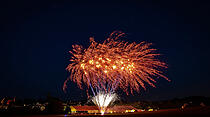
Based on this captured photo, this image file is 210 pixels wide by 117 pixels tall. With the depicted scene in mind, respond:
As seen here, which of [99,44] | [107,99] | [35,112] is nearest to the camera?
[99,44]

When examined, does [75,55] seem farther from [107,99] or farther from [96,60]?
[107,99]

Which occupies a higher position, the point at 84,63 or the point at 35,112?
the point at 84,63

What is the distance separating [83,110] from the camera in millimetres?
45781

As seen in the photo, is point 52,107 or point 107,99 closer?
point 107,99

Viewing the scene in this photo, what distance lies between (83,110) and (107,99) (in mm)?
19282

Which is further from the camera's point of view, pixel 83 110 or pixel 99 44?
pixel 83 110

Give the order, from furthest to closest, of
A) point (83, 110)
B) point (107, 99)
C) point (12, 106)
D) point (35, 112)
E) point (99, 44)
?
point (83, 110) → point (35, 112) → point (12, 106) → point (107, 99) → point (99, 44)

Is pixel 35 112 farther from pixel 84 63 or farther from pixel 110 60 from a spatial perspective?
pixel 110 60

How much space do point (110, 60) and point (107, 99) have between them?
27.4ft

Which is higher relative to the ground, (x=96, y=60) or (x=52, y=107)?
(x=96, y=60)

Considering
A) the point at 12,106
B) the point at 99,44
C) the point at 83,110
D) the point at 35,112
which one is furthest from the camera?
the point at 83,110

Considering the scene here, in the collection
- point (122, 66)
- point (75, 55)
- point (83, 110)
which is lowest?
point (83, 110)

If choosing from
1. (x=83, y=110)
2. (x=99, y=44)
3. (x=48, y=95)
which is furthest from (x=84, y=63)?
(x=83, y=110)

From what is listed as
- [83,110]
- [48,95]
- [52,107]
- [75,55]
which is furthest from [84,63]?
[83,110]
